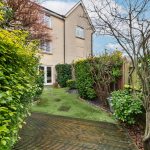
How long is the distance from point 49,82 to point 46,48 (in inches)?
129

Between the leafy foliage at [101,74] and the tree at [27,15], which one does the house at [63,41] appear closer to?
the tree at [27,15]

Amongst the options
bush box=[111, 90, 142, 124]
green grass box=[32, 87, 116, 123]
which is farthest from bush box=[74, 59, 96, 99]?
bush box=[111, 90, 142, 124]

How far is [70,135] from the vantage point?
8.12 metres

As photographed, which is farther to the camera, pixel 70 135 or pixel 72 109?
pixel 72 109

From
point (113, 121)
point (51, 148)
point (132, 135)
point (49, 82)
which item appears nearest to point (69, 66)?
point (49, 82)

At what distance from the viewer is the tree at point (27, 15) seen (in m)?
16.8

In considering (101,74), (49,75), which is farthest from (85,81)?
(49,75)

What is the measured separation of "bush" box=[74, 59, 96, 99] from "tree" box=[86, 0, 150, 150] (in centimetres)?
726

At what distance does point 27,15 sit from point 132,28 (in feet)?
41.3

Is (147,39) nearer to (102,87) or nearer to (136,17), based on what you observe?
(136,17)

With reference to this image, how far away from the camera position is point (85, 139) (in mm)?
7723

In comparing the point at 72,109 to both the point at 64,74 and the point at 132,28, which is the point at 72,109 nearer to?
the point at 132,28

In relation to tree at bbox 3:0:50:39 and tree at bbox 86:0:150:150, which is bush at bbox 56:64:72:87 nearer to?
tree at bbox 3:0:50:39

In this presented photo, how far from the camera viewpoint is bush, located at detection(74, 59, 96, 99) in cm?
1432
